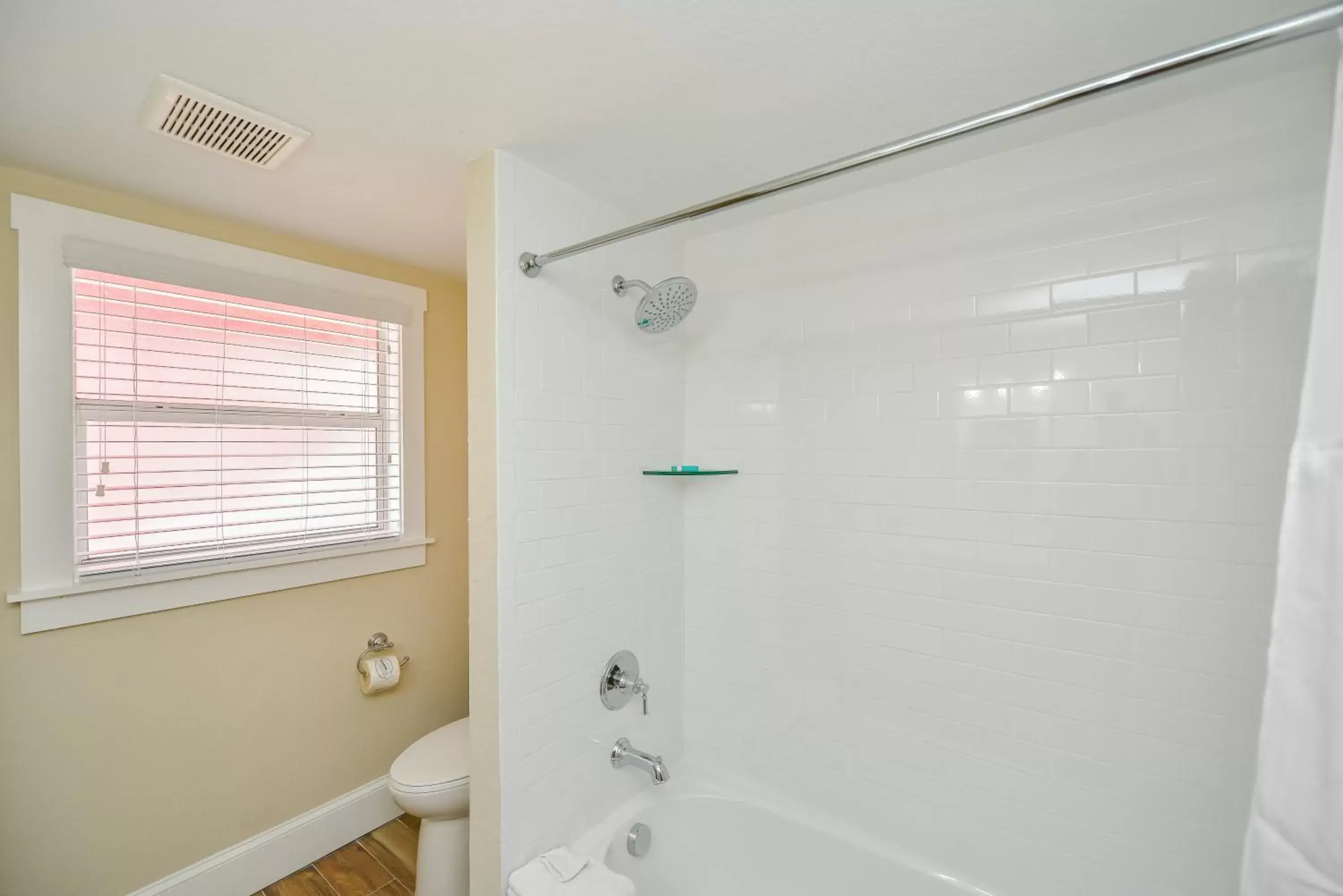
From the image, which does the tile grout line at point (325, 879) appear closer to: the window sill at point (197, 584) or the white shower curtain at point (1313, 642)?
the window sill at point (197, 584)

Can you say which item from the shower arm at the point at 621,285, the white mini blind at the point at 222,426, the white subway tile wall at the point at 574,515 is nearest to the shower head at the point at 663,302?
the shower arm at the point at 621,285

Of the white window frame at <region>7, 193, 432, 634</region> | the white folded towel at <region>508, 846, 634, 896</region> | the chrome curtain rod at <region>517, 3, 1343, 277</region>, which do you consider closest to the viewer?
the chrome curtain rod at <region>517, 3, 1343, 277</region>

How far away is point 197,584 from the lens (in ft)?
6.07

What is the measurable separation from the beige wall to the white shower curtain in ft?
8.46

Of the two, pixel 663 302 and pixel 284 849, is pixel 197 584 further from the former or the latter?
pixel 663 302

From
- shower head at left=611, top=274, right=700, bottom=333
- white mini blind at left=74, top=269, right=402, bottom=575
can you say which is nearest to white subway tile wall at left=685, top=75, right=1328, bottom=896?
shower head at left=611, top=274, right=700, bottom=333

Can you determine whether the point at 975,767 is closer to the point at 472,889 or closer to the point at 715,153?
the point at 472,889

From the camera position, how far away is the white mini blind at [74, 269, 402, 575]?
1.69 metres

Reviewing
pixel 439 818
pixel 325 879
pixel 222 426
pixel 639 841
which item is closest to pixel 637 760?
pixel 639 841

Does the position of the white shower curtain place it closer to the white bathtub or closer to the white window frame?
the white bathtub

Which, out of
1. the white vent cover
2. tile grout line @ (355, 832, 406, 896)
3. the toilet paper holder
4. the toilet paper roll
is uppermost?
the white vent cover

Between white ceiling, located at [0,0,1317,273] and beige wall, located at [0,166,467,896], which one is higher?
white ceiling, located at [0,0,1317,273]

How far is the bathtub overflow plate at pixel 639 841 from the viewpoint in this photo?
1741mm

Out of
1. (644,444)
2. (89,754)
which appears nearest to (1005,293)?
(644,444)
